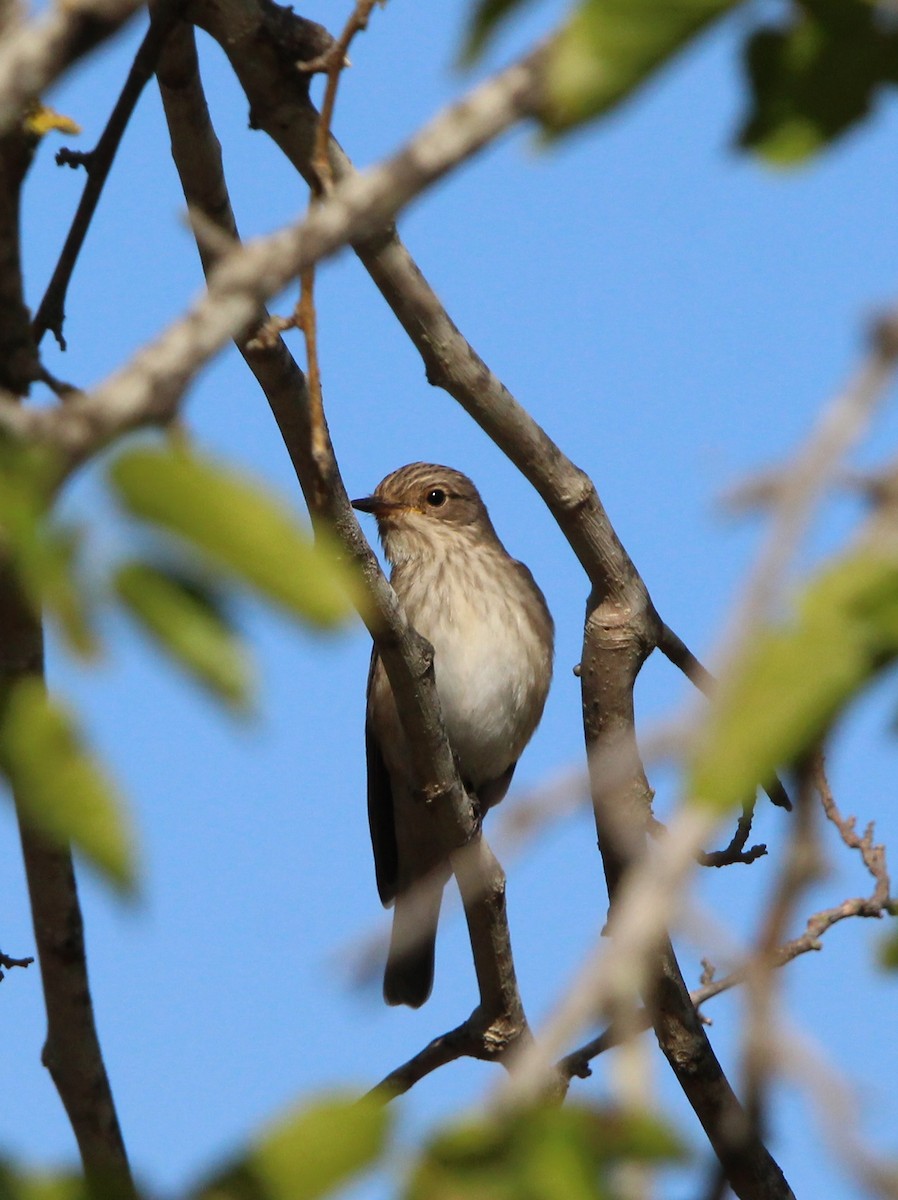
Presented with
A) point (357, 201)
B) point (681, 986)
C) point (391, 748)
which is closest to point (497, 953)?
point (681, 986)

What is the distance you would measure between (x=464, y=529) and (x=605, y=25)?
815 centimetres

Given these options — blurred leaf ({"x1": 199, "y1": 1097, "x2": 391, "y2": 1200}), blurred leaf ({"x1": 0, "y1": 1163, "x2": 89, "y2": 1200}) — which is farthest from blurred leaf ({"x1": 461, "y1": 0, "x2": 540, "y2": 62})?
blurred leaf ({"x1": 0, "y1": 1163, "x2": 89, "y2": 1200})

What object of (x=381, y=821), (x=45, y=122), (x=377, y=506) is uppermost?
(x=377, y=506)

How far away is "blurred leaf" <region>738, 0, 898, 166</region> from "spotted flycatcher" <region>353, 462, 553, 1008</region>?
6.68m

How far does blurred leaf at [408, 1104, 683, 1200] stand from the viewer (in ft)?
4.20

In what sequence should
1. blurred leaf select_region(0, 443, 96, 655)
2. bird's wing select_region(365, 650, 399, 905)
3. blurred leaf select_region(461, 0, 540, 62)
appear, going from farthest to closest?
bird's wing select_region(365, 650, 399, 905), blurred leaf select_region(461, 0, 540, 62), blurred leaf select_region(0, 443, 96, 655)

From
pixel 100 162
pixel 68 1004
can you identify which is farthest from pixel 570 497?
pixel 68 1004

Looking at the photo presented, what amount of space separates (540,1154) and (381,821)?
7.75 m

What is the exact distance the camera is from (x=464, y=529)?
31.7ft

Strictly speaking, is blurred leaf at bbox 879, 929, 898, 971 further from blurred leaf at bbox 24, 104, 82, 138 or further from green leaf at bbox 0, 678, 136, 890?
blurred leaf at bbox 24, 104, 82, 138

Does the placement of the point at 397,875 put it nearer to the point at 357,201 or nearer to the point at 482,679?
the point at 482,679

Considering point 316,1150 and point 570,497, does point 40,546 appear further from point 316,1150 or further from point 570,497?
point 570,497

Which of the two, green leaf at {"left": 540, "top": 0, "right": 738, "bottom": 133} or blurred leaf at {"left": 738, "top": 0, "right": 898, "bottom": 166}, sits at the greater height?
blurred leaf at {"left": 738, "top": 0, "right": 898, "bottom": 166}

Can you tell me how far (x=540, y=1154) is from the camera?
130cm
